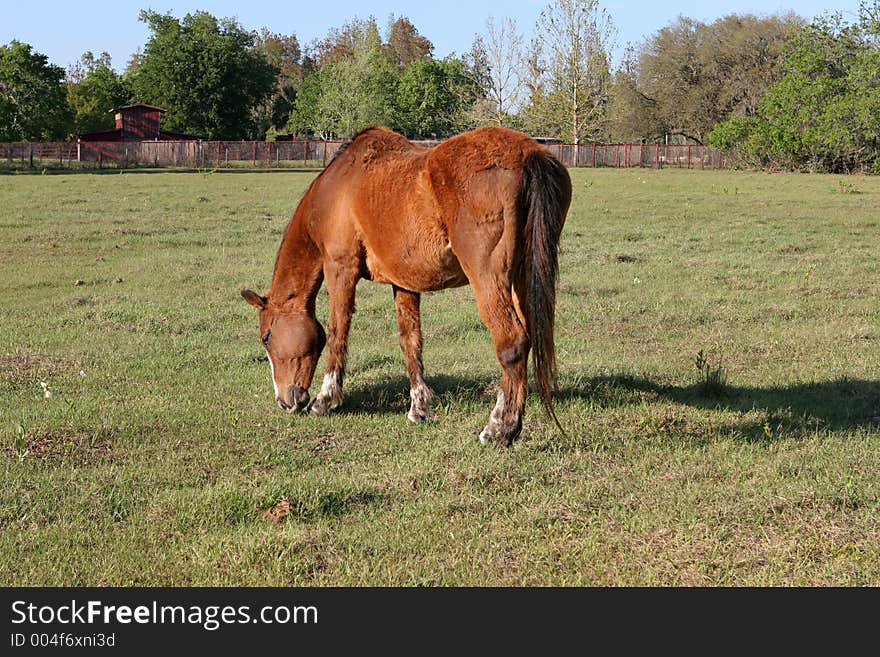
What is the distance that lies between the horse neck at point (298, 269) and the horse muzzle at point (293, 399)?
1.98ft

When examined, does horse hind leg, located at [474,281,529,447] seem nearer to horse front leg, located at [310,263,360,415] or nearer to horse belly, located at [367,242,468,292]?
horse belly, located at [367,242,468,292]

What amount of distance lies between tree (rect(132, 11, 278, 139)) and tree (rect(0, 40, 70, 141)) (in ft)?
52.2

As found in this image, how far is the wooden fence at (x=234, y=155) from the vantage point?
52.0m

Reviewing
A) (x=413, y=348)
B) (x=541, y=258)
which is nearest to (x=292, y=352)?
(x=413, y=348)

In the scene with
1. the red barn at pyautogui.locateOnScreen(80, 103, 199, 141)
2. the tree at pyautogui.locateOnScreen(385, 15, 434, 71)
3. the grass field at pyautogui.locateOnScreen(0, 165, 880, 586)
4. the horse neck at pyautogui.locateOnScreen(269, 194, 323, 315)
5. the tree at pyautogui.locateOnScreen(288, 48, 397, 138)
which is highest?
the tree at pyautogui.locateOnScreen(385, 15, 434, 71)

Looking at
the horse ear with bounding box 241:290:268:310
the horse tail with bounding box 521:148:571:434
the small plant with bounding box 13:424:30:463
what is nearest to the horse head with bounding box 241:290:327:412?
→ the horse ear with bounding box 241:290:268:310

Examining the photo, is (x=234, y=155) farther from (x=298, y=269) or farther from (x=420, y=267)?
(x=420, y=267)

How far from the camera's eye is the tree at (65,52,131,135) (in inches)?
3054

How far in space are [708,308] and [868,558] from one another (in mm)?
6781

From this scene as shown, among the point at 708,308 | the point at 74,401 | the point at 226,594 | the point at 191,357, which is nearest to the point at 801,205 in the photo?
the point at 708,308

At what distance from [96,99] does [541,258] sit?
82.9 meters

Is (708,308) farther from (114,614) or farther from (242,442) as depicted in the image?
(114,614)

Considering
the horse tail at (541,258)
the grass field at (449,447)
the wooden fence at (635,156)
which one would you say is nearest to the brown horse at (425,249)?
the horse tail at (541,258)

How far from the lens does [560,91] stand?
65.5 m
